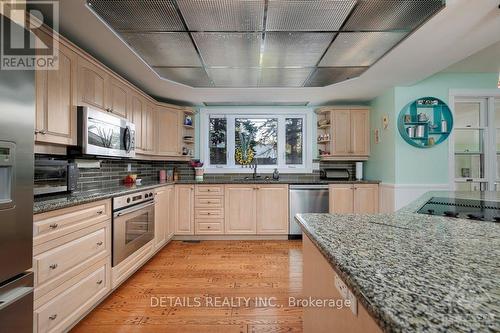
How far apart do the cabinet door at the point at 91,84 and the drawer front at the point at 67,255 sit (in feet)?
3.81

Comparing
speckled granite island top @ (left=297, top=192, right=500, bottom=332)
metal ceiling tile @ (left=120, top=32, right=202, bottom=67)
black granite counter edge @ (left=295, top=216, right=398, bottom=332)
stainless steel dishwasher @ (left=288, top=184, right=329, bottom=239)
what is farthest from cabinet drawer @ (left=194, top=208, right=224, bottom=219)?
black granite counter edge @ (left=295, top=216, right=398, bottom=332)

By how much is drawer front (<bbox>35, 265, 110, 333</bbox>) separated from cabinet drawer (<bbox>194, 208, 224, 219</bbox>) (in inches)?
71.6

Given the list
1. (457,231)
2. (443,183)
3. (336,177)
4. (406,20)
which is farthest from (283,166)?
(457,231)

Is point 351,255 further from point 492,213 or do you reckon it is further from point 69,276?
point 69,276

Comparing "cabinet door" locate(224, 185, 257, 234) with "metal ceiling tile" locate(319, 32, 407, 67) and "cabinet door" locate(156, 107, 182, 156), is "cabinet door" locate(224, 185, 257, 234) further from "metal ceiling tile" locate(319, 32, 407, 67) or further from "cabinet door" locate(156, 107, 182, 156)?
"metal ceiling tile" locate(319, 32, 407, 67)

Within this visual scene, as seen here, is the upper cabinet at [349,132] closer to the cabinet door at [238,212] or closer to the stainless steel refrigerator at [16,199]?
the cabinet door at [238,212]

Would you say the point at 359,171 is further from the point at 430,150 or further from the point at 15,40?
the point at 15,40

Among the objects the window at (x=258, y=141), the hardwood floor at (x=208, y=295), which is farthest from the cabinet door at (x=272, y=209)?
the window at (x=258, y=141)

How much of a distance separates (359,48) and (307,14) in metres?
0.81

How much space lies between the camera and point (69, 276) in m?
1.61

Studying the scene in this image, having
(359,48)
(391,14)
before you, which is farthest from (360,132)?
(391,14)

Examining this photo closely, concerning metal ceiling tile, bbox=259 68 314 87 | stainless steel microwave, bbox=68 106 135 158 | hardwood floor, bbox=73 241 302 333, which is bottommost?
hardwood floor, bbox=73 241 302 333

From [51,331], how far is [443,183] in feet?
14.2

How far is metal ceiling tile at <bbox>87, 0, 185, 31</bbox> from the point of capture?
1789 millimetres
